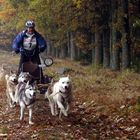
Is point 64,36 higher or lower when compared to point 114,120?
higher

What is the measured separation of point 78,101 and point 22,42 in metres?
3.61

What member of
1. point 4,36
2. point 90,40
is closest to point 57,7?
point 90,40

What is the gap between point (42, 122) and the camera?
1332 cm

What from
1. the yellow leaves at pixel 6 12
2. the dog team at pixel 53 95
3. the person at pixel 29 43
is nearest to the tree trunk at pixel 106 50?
the person at pixel 29 43

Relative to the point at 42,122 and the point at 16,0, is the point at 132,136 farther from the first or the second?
the point at 16,0

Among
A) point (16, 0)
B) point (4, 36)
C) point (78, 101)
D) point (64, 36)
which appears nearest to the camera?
point (78, 101)

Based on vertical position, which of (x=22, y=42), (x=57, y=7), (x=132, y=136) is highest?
(x=57, y=7)

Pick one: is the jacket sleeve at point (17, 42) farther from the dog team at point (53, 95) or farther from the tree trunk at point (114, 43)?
the tree trunk at point (114, 43)

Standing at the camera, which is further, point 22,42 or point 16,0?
point 16,0

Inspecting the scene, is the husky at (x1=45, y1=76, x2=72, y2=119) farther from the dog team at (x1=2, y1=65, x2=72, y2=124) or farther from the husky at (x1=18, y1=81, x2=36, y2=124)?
the husky at (x1=18, y1=81, x2=36, y2=124)

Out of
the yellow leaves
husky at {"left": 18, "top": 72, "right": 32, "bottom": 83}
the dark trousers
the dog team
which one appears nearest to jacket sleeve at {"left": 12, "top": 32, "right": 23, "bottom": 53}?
the dark trousers

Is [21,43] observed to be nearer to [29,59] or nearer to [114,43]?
[29,59]

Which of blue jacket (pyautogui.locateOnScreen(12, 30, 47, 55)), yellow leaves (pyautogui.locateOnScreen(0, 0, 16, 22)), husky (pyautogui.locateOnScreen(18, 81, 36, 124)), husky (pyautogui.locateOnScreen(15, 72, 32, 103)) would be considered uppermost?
yellow leaves (pyautogui.locateOnScreen(0, 0, 16, 22))

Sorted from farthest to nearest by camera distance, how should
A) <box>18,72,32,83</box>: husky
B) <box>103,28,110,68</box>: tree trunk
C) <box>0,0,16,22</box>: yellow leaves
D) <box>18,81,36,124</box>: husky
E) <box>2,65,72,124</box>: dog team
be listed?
<box>0,0,16,22</box>: yellow leaves
<box>103,28,110,68</box>: tree trunk
<box>18,72,32,83</box>: husky
<box>2,65,72,124</box>: dog team
<box>18,81,36,124</box>: husky
